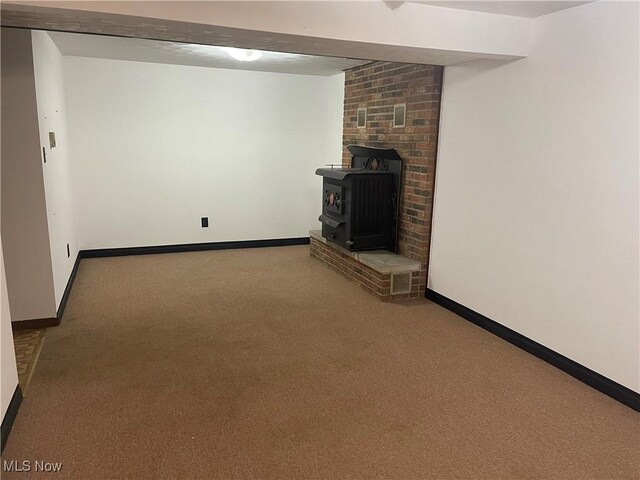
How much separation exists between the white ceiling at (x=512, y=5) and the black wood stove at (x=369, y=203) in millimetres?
1610

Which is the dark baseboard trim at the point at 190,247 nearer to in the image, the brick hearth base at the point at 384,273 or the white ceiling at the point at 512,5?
the brick hearth base at the point at 384,273

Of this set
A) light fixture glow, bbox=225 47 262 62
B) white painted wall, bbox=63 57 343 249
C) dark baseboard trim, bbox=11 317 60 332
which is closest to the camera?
dark baseboard trim, bbox=11 317 60 332

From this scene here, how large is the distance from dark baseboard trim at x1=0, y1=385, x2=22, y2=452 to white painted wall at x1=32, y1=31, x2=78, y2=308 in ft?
3.87

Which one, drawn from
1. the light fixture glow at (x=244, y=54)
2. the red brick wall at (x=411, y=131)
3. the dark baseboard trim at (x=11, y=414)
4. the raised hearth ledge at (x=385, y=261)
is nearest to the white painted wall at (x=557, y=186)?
the red brick wall at (x=411, y=131)

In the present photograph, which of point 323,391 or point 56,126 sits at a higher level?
point 56,126

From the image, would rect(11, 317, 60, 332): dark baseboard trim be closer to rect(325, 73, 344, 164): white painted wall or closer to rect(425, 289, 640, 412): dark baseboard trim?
rect(425, 289, 640, 412): dark baseboard trim

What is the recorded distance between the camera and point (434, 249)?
3953 millimetres

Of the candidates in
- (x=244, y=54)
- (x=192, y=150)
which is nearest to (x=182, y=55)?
(x=244, y=54)

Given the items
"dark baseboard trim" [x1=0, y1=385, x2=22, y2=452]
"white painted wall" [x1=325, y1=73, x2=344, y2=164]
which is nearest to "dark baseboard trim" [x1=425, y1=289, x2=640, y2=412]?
"white painted wall" [x1=325, y1=73, x2=344, y2=164]

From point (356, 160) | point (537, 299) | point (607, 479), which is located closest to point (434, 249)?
point (537, 299)

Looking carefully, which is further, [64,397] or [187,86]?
[187,86]

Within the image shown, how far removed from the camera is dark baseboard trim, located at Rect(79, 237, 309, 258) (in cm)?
517

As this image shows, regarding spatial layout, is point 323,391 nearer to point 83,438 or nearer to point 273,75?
point 83,438

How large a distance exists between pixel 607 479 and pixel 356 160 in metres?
3.54
